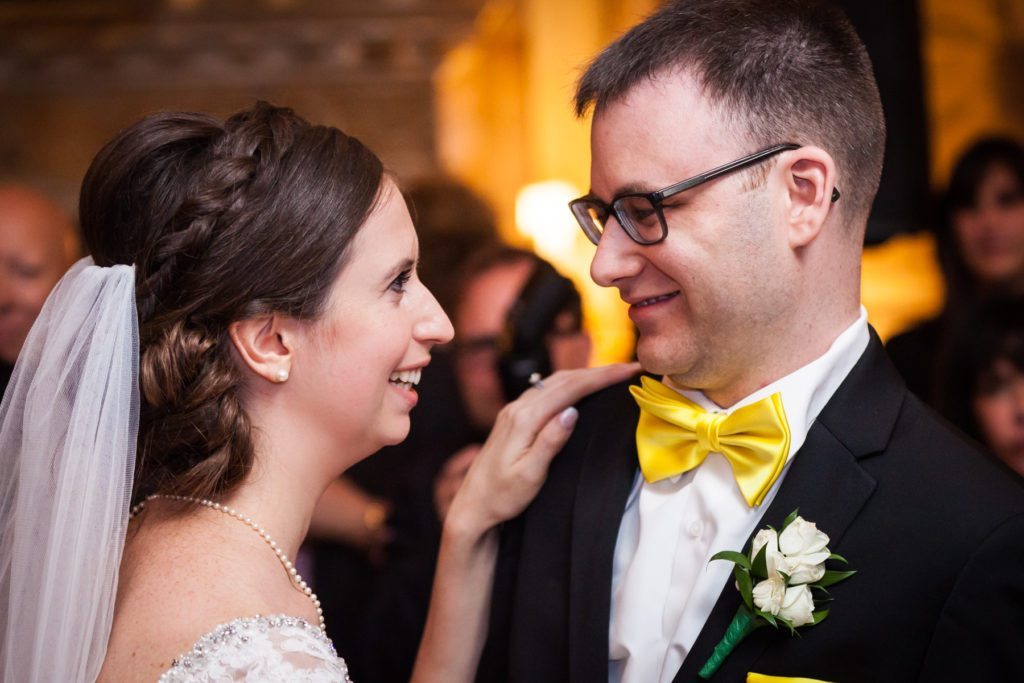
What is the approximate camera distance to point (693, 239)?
182 cm

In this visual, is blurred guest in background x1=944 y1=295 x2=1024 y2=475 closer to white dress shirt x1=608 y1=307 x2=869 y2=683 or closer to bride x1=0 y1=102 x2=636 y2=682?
white dress shirt x1=608 y1=307 x2=869 y2=683

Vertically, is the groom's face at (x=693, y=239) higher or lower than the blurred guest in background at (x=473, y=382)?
higher

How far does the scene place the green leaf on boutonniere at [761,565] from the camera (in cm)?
169

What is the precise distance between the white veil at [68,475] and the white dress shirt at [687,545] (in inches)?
32.9

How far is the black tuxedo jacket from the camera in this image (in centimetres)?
162

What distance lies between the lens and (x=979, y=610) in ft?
5.24

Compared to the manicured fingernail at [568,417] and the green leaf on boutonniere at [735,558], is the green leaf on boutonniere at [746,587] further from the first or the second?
the manicured fingernail at [568,417]

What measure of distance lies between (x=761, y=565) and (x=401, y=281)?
0.80 m

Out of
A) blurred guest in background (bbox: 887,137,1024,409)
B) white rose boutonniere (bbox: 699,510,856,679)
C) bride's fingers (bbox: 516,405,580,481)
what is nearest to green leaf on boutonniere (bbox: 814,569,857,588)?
white rose boutonniere (bbox: 699,510,856,679)

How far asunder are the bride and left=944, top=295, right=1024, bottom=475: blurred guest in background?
1.58 meters

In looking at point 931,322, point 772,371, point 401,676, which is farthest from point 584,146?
point 772,371

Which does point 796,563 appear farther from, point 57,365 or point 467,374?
point 467,374

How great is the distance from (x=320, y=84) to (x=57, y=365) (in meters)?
6.15

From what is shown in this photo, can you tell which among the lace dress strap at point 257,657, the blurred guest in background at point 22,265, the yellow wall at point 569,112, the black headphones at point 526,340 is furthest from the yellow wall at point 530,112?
the lace dress strap at point 257,657
